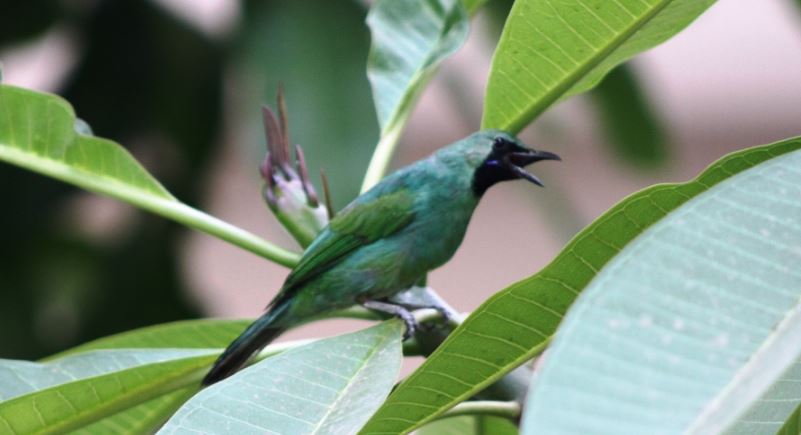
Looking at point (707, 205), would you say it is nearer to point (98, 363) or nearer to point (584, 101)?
point (98, 363)

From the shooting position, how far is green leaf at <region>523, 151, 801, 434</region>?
55cm

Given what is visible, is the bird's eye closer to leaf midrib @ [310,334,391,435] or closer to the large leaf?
the large leaf

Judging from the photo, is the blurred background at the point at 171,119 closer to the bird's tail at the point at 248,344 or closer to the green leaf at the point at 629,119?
the green leaf at the point at 629,119

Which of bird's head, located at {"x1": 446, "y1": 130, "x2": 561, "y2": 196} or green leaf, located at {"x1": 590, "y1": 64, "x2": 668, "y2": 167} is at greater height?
bird's head, located at {"x1": 446, "y1": 130, "x2": 561, "y2": 196}

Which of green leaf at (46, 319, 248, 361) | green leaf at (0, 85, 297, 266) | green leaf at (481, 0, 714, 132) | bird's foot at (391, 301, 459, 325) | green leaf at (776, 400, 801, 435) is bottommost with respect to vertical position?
green leaf at (46, 319, 248, 361)

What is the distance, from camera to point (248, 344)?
140 cm

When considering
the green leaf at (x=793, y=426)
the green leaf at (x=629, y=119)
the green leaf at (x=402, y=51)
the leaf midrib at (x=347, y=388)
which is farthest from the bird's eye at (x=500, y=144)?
the green leaf at (x=629, y=119)

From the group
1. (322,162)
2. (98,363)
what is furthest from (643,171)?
(98,363)

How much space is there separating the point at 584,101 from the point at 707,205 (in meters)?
2.43

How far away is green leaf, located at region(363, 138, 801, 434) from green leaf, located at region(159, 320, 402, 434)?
1.4 inches

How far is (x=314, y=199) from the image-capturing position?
134 cm

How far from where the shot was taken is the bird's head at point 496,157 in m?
1.56

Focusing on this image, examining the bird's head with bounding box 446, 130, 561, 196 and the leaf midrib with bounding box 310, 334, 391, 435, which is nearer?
the leaf midrib with bounding box 310, 334, 391, 435

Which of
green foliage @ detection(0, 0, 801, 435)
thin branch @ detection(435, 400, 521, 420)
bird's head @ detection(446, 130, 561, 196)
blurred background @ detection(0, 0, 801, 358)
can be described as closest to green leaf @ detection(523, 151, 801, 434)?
green foliage @ detection(0, 0, 801, 435)
